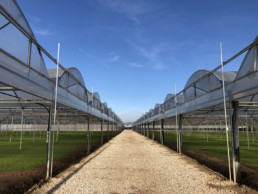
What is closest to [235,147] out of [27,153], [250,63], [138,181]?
[250,63]

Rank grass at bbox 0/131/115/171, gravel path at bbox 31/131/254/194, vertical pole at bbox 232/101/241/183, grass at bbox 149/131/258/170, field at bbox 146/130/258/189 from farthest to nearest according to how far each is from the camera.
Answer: grass at bbox 149/131/258/170
grass at bbox 0/131/115/171
field at bbox 146/130/258/189
vertical pole at bbox 232/101/241/183
gravel path at bbox 31/131/254/194

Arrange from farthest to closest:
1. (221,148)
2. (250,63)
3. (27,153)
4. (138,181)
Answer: (221,148) → (27,153) → (138,181) → (250,63)

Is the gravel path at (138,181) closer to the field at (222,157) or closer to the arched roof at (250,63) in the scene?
the field at (222,157)

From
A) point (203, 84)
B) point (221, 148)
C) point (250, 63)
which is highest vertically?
point (203, 84)

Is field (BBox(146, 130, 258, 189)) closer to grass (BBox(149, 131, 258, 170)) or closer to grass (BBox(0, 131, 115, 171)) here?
grass (BBox(149, 131, 258, 170))

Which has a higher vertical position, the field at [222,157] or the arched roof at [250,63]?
the arched roof at [250,63]

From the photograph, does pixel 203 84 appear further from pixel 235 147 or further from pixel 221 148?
pixel 221 148

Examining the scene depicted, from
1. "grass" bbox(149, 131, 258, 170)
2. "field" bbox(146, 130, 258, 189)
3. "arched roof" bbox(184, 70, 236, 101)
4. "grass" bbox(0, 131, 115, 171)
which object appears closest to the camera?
"field" bbox(146, 130, 258, 189)

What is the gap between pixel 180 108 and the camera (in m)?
15.0

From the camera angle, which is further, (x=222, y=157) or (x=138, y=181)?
(x=222, y=157)

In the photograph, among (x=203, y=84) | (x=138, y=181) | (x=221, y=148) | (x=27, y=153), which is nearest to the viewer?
(x=138, y=181)

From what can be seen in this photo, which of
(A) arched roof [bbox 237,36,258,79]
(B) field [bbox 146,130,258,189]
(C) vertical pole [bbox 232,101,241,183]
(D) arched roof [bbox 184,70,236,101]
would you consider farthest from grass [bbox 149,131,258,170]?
(A) arched roof [bbox 237,36,258,79]

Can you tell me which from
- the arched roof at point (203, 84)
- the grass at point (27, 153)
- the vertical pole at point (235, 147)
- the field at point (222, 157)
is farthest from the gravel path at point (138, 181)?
the arched roof at point (203, 84)

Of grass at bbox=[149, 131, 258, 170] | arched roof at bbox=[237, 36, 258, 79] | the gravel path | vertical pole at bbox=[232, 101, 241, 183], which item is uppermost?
arched roof at bbox=[237, 36, 258, 79]
